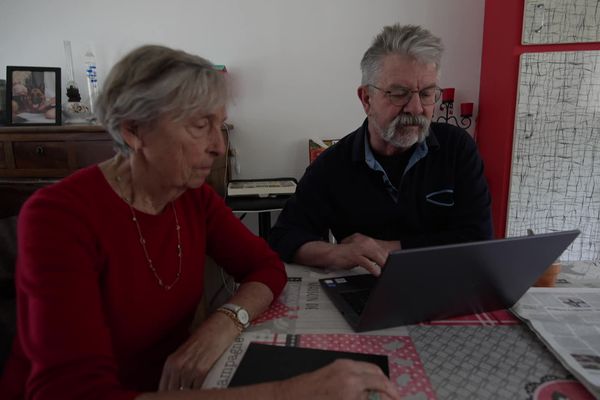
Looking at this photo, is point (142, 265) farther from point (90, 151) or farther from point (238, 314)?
point (90, 151)

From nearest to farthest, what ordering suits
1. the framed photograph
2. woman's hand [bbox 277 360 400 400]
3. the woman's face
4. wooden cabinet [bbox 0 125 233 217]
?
woman's hand [bbox 277 360 400 400], the woman's face, wooden cabinet [bbox 0 125 233 217], the framed photograph

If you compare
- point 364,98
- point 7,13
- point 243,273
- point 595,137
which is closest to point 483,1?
point 595,137

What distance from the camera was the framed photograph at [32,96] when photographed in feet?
7.24

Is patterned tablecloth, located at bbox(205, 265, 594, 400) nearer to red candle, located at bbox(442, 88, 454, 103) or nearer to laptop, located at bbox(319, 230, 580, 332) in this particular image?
laptop, located at bbox(319, 230, 580, 332)

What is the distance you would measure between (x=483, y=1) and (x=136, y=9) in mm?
2291

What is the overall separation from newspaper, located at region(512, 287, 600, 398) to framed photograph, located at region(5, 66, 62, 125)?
2.53 meters

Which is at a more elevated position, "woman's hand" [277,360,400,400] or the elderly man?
the elderly man

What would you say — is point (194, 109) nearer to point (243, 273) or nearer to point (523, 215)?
point (243, 273)

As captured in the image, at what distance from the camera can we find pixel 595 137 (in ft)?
7.11

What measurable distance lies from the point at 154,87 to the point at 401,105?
810mm

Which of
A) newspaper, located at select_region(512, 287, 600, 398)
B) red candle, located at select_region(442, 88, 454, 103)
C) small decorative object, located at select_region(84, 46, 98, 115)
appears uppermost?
small decorative object, located at select_region(84, 46, 98, 115)

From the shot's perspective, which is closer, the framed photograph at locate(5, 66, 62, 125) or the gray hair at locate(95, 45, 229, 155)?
the gray hair at locate(95, 45, 229, 155)

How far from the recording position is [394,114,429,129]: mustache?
121cm

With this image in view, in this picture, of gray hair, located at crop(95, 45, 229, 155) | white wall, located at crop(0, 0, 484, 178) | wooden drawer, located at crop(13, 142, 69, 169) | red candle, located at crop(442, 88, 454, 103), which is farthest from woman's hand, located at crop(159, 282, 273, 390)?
red candle, located at crop(442, 88, 454, 103)
